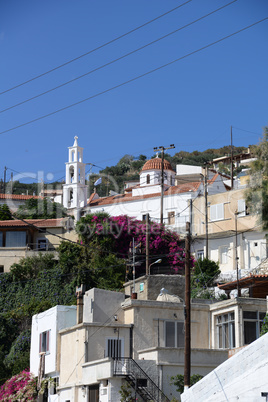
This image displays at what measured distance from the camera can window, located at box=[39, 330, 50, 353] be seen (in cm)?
3816

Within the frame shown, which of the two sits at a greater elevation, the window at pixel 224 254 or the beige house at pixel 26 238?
the beige house at pixel 26 238

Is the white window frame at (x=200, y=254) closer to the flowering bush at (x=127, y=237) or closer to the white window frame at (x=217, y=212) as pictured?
the flowering bush at (x=127, y=237)

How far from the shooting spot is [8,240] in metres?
63.6

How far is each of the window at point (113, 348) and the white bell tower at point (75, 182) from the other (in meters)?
49.8

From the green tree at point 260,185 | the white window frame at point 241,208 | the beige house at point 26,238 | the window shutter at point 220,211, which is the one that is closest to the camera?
the green tree at point 260,185

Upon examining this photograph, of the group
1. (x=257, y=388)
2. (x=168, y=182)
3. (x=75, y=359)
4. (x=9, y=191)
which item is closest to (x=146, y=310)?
(x=75, y=359)

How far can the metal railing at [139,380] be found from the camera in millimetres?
28609

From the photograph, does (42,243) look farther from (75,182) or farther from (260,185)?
(260,185)

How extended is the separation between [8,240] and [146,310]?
32466 mm

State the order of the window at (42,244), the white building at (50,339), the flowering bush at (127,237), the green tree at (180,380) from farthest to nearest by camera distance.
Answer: the window at (42,244) < the flowering bush at (127,237) < the white building at (50,339) < the green tree at (180,380)

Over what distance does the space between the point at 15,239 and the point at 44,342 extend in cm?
2592

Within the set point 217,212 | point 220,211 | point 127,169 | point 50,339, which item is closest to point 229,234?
point 220,211

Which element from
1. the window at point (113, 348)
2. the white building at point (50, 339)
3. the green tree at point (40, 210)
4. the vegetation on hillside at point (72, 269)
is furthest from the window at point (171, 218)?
the window at point (113, 348)

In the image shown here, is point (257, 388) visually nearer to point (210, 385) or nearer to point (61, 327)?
point (210, 385)
